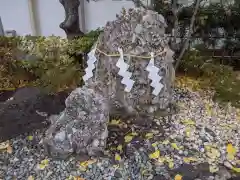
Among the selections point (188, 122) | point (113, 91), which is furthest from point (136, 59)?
point (188, 122)

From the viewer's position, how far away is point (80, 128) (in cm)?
228

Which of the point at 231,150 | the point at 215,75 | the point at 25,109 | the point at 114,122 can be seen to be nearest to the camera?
the point at 231,150

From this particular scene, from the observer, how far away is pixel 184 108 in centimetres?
298

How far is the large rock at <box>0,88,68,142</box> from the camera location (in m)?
2.71

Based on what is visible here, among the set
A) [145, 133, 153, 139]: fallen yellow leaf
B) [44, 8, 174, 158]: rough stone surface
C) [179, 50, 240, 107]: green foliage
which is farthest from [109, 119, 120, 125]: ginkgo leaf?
[179, 50, 240, 107]: green foliage

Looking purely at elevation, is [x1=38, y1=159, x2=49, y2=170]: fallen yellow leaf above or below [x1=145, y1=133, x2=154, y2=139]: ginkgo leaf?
below

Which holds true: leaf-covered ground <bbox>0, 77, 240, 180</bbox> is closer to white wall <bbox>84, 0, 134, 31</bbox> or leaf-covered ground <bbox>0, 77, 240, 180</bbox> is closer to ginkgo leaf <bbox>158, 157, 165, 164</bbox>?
ginkgo leaf <bbox>158, 157, 165, 164</bbox>

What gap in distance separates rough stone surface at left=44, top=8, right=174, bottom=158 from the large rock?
11.1 inches

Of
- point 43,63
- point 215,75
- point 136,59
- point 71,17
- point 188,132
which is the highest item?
point 71,17

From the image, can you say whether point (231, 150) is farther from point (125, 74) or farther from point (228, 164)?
point (125, 74)

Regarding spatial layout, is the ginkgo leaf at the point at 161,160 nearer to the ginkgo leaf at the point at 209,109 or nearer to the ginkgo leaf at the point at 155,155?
the ginkgo leaf at the point at 155,155

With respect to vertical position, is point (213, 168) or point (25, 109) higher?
point (25, 109)

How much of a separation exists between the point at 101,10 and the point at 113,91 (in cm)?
252

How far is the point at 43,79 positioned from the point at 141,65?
1221 mm
